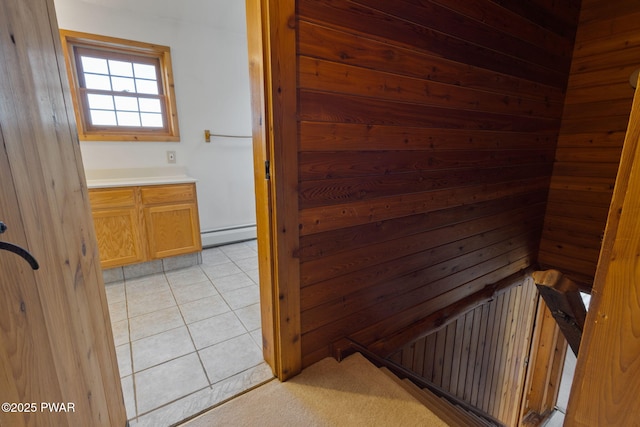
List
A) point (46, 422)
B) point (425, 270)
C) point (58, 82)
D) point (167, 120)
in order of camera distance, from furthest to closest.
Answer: point (167, 120), point (425, 270), point (58, 82), point (46, 422)

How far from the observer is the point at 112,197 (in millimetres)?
2533

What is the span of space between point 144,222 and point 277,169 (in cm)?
207

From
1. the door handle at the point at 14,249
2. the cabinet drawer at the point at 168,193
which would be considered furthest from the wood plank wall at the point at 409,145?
the cabinet drawer at the point at 168,193

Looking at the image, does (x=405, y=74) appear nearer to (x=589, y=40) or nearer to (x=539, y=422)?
A: (x=589, y=40)

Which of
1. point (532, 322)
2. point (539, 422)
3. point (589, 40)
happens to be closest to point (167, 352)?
point (532, 322)

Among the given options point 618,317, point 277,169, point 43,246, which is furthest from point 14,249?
point 618,317

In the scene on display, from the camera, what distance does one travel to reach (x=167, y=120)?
317 centimetres

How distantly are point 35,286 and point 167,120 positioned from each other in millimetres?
2901

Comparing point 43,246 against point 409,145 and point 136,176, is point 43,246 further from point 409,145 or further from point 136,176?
point 136,176

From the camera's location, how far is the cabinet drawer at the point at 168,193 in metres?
2.69

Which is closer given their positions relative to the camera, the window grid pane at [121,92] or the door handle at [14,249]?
the door handle at [14,249]

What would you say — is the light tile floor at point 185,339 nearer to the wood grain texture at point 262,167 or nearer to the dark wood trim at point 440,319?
the wood grain texture at point 262,167

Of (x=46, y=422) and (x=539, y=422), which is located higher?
(x=46, y=422)

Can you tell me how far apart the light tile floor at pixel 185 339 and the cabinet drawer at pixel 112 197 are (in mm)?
737
